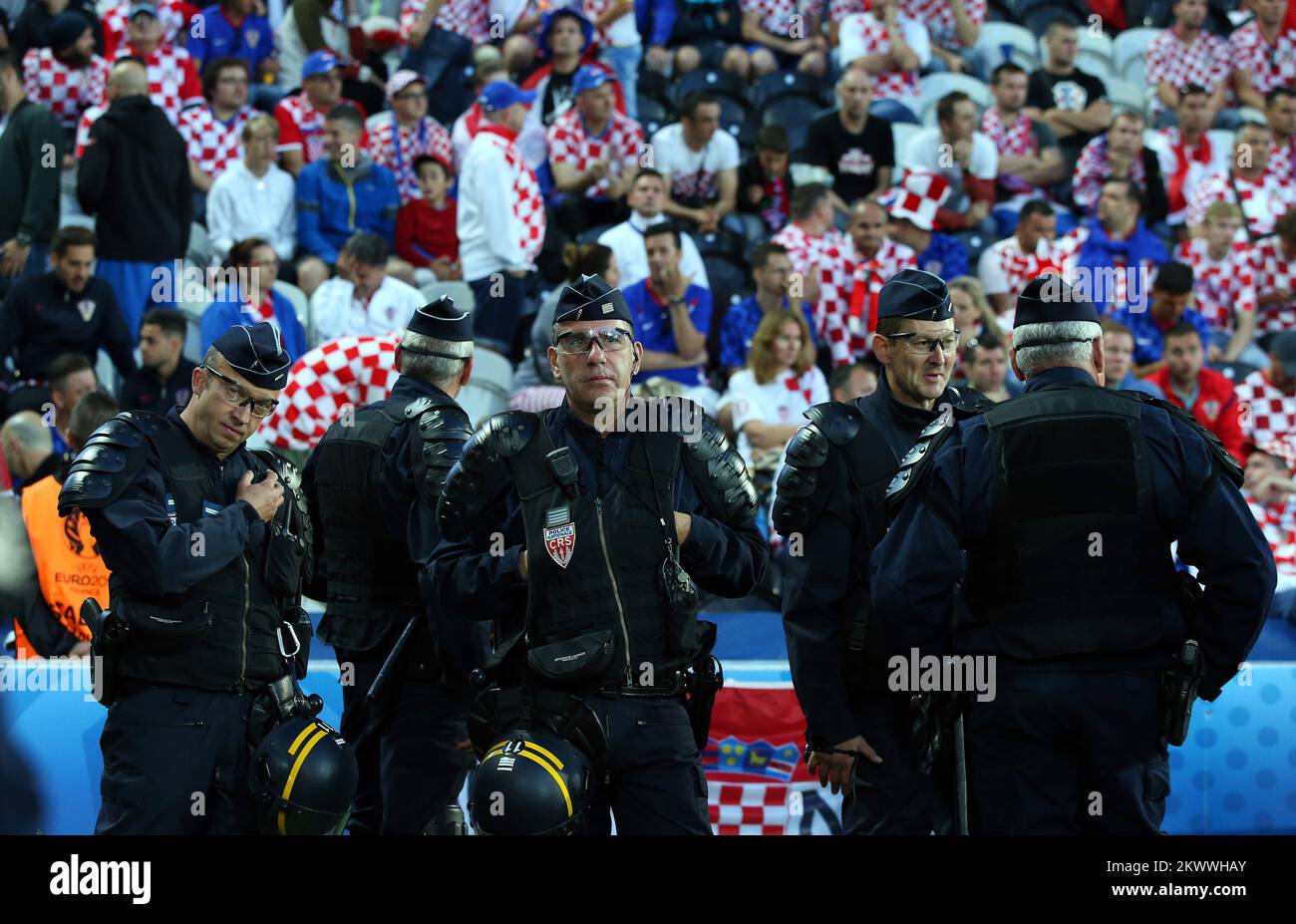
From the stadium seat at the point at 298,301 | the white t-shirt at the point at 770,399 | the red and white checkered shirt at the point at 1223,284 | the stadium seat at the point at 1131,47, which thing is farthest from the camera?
the stadium seat at the point at 1131,47

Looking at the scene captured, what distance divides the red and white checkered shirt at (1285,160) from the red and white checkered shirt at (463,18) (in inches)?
249

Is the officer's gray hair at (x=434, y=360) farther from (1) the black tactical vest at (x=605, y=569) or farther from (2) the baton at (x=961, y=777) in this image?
(2) the baton at (x=961, y=777)

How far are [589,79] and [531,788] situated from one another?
867cm

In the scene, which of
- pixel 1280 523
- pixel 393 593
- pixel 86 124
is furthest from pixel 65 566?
pixel 1280 523

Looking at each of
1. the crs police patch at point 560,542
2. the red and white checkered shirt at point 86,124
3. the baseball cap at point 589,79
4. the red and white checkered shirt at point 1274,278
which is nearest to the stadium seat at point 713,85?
the baseball cap at point 589,79

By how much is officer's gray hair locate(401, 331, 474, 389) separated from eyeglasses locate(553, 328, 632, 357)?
3.99ft

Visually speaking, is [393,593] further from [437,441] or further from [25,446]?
[25,446]

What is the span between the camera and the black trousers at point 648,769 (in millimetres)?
4934

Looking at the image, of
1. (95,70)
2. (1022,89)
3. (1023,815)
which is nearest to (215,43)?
(95,70)

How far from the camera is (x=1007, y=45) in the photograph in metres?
15.9

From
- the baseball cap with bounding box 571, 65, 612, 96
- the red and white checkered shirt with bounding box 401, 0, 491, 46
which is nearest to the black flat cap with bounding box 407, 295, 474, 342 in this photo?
the baseball cap with bounding box 571, 65, 612, 96

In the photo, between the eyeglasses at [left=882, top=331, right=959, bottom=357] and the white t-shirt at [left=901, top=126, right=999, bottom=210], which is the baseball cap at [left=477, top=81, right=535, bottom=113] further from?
the eyeglasses at [left=882, top=331, right=959, bottom=357]

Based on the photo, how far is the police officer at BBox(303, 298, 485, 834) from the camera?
6230 millimetres
